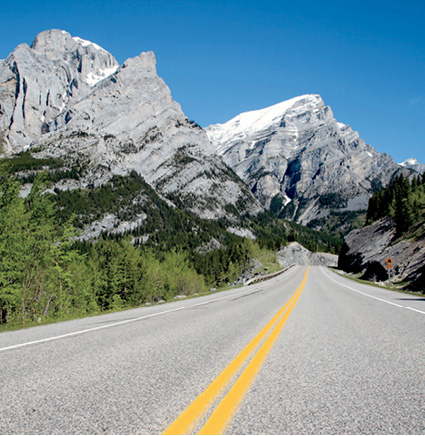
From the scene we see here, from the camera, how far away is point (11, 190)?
1884 cm

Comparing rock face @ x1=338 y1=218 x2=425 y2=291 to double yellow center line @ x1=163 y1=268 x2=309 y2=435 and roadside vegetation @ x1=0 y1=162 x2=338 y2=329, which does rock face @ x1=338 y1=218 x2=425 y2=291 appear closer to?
roadside vegetation @ x1=0 y1=162 x2=338 y2=329

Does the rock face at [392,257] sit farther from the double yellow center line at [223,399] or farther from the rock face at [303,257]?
the rock face at [303,257]

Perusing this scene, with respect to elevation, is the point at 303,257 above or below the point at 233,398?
below

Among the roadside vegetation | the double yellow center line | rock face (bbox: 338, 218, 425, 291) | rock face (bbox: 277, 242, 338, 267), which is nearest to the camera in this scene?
the double yellow center line

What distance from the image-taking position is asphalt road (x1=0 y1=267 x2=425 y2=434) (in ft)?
9.04

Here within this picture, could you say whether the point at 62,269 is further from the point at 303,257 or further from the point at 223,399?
the point at 303,257

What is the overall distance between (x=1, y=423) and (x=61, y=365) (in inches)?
69.6

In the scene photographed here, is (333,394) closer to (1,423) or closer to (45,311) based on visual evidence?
(1,423)

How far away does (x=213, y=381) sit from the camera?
3.82m

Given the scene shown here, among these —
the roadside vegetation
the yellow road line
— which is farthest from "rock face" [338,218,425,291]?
the yellow road line

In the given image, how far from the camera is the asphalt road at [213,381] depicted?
2754mm

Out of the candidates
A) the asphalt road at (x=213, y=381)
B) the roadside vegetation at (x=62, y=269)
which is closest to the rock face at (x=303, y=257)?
the roadside vegetation at (x=62, y=269)

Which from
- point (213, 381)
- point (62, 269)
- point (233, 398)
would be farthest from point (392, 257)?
point (233, 398)

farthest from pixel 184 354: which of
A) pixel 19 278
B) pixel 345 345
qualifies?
pixel 19 278
